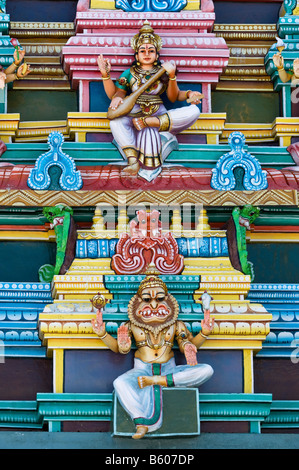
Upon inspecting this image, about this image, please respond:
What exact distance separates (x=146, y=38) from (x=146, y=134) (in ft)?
3.35

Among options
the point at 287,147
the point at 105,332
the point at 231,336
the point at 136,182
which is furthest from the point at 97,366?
the point at 287,147

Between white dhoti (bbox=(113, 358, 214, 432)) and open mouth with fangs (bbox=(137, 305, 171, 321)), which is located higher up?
open mouth with fangs (bbox=(137, 305, 171, 321))

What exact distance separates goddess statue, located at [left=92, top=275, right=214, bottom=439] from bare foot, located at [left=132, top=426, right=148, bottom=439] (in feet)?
0.69

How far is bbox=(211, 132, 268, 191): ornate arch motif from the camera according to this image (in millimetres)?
14156

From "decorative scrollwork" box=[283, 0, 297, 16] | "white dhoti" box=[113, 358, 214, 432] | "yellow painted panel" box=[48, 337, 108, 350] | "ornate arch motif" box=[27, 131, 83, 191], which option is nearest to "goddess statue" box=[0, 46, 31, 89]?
"ornate arch motif" box=[27, 131, 83, 191]

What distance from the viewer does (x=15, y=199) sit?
14.0 metres

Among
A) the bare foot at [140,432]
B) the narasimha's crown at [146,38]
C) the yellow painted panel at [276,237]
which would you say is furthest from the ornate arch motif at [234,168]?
the bare foot at [140,432]

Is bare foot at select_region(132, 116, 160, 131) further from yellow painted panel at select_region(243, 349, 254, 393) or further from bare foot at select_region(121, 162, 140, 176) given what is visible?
yellow painted panel at select_region(243, 349, 254, 393)

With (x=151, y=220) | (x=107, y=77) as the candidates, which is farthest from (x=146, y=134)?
(x=151, y=220)

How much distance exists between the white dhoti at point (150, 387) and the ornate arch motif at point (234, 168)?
2.20m

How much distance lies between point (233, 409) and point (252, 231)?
2.25m

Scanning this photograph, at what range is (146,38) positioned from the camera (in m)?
14.7

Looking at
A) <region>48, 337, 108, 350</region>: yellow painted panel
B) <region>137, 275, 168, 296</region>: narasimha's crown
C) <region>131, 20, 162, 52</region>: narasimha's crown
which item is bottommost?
<region>48, 337, 108, 350</region>: yellow painted panel

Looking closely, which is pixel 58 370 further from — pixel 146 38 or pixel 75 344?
pixel 146 38
